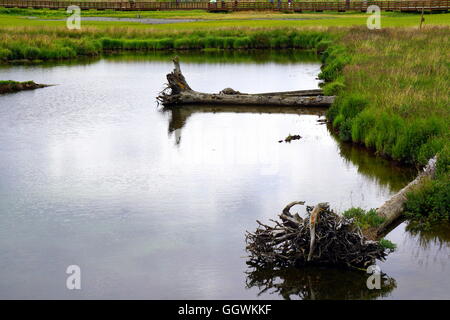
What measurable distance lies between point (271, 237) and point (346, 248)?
148 cm

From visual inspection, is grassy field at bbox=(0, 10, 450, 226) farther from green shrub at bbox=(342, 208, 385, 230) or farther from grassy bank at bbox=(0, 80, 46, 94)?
grassy bank at bbox=(0, 80, 46, 94)

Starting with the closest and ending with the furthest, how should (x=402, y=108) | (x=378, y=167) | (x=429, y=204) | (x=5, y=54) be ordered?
(x=429, y=204), (x=378, y=167), (x=402, y=108), (x=5, y=54)

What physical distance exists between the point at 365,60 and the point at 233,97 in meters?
8.71

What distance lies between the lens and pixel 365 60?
125ft

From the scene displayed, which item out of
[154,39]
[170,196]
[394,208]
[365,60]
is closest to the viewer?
[394,208]

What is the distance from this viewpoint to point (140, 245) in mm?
15398

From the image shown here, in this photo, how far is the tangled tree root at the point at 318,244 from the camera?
1355 cm

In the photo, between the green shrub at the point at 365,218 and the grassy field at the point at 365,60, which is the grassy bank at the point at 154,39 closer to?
the grassy field at the point at 365,60

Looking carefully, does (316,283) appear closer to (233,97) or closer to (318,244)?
(318,244)

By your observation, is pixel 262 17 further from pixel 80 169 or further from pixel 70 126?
pixel 80 169

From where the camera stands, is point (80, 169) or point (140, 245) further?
point (80, 169)

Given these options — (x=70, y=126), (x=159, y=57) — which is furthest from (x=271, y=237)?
(x=159, y=57)

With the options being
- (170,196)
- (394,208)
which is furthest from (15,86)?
(394,208)
